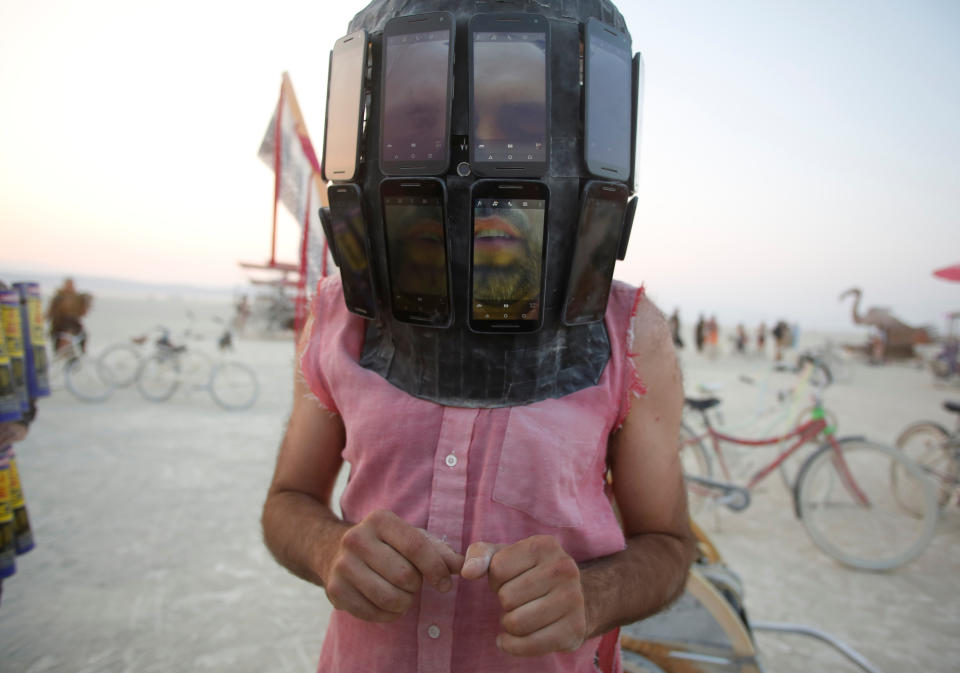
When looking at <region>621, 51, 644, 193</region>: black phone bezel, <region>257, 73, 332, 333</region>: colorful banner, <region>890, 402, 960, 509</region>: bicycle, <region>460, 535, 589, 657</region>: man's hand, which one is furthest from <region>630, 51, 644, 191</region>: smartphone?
<region>890, 402, 960, 509</region>: bicycle

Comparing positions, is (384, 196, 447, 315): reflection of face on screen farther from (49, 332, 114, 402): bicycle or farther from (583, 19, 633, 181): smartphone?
(49, 332, 114, 402): bicycle

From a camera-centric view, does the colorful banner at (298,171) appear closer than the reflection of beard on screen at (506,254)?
No

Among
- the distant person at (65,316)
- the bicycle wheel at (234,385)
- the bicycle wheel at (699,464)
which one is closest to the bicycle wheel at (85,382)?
the distant person at (65,316)

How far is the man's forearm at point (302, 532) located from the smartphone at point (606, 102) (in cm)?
83

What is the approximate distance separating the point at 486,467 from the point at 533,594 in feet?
0.77

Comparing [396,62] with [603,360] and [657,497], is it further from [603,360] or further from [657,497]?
[657,497]

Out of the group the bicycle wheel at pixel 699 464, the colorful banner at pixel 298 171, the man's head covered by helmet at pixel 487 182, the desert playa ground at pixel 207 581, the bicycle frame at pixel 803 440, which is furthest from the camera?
the bicycle wheel at pixel 699 464

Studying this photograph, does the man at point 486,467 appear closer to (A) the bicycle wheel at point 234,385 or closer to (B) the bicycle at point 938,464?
(B) the bicycle at point 938,464

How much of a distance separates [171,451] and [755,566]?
613cm

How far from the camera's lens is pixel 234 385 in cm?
900

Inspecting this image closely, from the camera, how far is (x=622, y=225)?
1.00 meters

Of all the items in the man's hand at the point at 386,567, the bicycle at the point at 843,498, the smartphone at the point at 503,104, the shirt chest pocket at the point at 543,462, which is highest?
the smartphone at the point at 503,104

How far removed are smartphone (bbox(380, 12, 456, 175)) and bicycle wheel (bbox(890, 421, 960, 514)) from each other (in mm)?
5037

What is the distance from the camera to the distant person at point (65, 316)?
29.9ft
